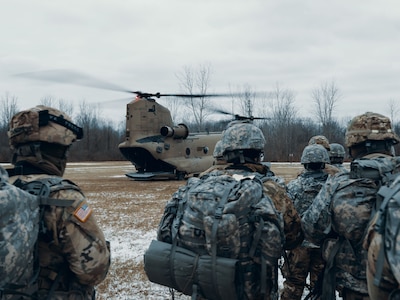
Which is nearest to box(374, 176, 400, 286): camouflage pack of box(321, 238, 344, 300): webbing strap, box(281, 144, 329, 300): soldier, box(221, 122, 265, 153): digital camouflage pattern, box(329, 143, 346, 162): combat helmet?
box(321, 238, 344, 300): webbing strap

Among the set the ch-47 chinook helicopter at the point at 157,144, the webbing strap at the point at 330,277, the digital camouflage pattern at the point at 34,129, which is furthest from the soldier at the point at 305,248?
the ch-47 chinook helicopter at the point at 157,144

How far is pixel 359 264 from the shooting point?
9.50ft

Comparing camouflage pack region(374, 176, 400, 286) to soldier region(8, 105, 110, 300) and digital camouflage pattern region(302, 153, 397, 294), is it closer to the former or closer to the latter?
digital camouflage pattern region(302, 153, 397, 294)

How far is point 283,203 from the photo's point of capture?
10.6ft

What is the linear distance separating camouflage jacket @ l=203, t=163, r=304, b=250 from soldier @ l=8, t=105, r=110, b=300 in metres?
1.34

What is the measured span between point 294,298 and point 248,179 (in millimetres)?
2250

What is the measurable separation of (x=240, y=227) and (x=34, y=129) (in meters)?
1.55

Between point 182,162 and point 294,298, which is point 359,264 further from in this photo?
point 182,162

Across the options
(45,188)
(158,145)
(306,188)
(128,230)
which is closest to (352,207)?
(306,188)

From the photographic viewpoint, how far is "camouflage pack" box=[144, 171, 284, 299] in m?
2.68

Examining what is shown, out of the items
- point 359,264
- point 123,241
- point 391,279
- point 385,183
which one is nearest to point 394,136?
point 385,183

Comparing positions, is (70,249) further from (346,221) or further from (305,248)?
(305,248)

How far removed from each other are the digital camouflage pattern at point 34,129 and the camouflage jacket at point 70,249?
9.8 inches

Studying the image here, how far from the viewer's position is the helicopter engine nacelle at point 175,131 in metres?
18.3
